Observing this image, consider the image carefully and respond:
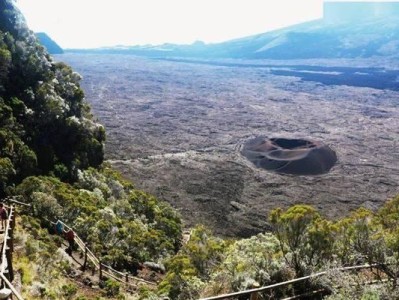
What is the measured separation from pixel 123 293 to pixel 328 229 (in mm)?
8961

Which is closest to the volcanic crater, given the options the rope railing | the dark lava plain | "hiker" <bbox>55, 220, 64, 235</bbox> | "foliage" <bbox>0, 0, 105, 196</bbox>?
the dark lava plain

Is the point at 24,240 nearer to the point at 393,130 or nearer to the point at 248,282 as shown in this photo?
the point at 248,282

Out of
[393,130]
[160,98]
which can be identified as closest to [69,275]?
[393,130]

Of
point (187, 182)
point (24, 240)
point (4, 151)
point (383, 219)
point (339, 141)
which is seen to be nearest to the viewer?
point (24, 240)

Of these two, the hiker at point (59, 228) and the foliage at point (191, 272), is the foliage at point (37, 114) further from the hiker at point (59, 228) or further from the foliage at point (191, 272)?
the foliage at point (191, 272)

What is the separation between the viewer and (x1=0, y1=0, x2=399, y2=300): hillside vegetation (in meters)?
13.0

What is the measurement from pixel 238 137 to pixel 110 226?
58.9 meters

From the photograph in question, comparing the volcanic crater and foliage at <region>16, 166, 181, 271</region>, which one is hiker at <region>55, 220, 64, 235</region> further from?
the volcanic crater

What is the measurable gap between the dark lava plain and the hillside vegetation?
1176 cm

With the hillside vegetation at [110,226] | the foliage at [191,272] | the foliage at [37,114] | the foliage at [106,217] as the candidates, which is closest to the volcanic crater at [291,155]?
the hillside vegetation at [110,226]

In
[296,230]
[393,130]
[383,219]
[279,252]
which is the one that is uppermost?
[296,230]

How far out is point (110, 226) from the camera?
2922cm

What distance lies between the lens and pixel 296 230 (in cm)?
1415

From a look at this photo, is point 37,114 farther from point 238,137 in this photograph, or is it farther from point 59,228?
point 238,137
